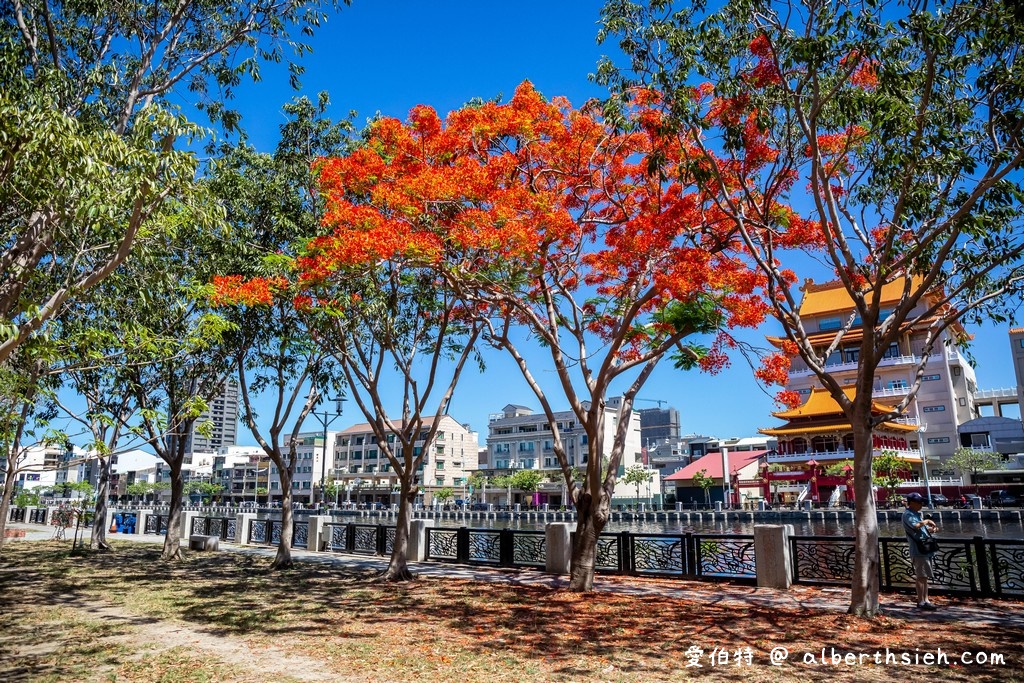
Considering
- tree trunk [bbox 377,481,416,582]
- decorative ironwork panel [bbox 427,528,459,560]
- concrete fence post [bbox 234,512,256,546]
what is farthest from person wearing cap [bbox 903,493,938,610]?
concrete fence post [bbox 234,512,256,546]

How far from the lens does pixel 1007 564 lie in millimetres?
10797

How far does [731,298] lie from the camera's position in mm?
12914

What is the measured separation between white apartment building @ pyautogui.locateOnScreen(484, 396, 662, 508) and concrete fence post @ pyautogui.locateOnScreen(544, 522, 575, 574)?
214ft

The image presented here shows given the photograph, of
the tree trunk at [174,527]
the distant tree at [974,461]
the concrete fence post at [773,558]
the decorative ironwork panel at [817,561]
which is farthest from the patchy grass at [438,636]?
the distant tree at [974,461]

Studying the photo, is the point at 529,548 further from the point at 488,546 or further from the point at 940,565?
the point at 940,565

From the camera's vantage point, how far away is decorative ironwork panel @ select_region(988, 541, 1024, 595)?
415 inches

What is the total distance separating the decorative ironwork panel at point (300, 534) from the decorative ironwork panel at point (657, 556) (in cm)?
1219

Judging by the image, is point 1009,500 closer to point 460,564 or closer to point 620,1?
point 460,564

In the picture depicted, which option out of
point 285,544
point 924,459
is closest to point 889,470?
point 924,459

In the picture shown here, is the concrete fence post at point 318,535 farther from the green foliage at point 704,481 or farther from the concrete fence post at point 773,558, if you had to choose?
the green foliage at point 704,481

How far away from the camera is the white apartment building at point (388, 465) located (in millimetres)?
91500

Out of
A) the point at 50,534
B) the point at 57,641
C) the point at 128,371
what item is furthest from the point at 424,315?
the point at 50,534

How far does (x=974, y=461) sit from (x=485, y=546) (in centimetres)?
4875

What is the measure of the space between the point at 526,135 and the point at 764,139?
4.44 meters
